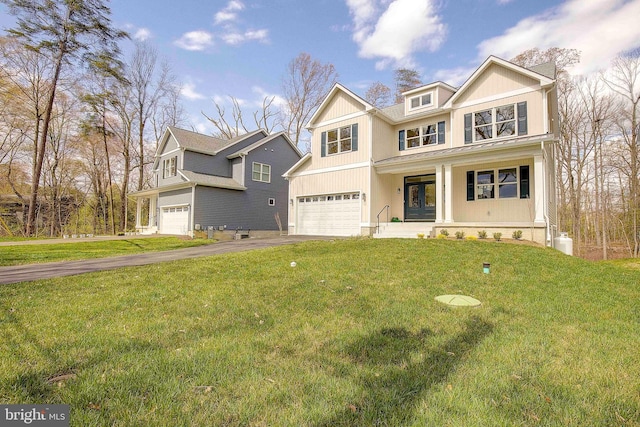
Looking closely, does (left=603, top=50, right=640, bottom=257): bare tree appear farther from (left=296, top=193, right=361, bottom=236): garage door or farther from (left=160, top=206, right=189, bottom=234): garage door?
(left=160, top=206, right=189, bottom=234): garage door

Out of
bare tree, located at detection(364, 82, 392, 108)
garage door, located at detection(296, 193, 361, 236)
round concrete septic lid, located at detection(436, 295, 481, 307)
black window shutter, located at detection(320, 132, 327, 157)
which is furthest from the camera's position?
bare tree, located at detection(364, 82, 392, 108)

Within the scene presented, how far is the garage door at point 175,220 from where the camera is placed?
1852 centimetres

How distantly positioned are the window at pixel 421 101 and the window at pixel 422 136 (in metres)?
1.19

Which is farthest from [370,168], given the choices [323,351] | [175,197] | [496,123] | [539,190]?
[175,197]

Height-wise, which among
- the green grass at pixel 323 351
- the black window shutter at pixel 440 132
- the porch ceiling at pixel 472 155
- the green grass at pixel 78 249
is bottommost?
the green grass at pixel 323 351

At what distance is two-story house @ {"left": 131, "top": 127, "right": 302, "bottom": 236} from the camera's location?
18.4m

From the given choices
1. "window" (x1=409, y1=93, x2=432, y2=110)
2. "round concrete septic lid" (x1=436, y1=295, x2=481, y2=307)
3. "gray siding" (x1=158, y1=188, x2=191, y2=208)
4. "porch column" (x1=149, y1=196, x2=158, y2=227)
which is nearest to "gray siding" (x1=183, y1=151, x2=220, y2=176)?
"gray siding" (x1=158, y1=188, x2=191, y2=208)

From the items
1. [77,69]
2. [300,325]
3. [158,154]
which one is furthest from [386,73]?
[300,325]

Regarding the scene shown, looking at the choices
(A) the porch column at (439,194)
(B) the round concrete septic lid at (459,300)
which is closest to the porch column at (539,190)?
(A) the porch column at (439,194)

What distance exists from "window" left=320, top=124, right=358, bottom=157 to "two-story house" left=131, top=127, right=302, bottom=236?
21.4ft

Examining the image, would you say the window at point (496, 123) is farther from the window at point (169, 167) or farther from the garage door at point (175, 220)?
the window at point (169, 167)

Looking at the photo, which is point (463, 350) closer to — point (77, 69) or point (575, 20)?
point (575, 20)

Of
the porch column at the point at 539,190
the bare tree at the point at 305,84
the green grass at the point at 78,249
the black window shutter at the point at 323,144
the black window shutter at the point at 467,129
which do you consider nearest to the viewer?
the green grass at the point at 78,249

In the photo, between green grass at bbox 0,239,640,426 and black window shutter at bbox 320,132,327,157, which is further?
black window shutter at bbox 320,132,327,157
